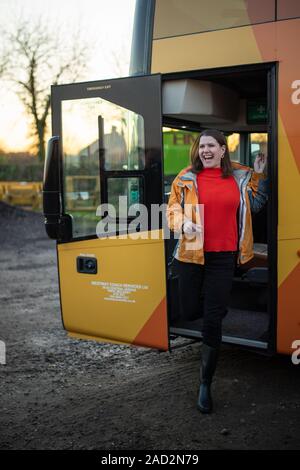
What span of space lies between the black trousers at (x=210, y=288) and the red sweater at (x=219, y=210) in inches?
3.1

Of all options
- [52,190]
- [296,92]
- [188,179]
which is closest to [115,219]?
[52,190]

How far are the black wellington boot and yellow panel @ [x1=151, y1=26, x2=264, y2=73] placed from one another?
2.06 m

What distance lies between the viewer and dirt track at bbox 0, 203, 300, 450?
335 centimetres

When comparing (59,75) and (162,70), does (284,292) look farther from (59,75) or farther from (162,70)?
(59,75)

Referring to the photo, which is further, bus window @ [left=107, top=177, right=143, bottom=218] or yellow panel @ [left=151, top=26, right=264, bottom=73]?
bus window @ [left=107, top=177, right=143, bottom=218]

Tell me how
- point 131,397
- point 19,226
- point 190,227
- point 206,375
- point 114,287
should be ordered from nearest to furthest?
point 190,227
point 206,375
point 131,397
point 114,287
point 19,226

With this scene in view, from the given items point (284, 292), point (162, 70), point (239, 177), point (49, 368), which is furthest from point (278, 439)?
point (162, 70)

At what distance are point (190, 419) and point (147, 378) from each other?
86 cm

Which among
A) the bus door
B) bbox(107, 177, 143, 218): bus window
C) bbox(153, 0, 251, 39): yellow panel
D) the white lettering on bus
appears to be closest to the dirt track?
the bus door

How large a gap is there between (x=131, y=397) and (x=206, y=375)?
0.67 meters

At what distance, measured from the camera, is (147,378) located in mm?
4391

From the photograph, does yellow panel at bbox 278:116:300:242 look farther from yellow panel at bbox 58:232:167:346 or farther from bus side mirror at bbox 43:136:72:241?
bus side mirror at bbox 43:136:72:241

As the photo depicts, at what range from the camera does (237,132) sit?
242 inches

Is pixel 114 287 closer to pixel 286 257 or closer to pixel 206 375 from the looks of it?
pixel 206 375
